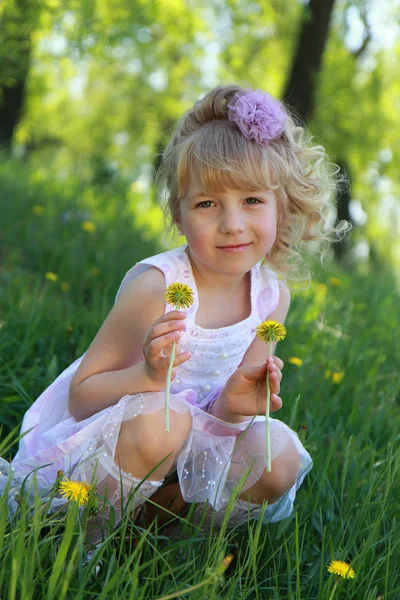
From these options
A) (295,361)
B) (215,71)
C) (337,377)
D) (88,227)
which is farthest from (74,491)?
(215,71)

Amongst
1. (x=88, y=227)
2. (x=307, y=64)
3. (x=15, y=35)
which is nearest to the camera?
(x=88, y=227)

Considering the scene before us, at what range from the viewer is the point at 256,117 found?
1715 mm

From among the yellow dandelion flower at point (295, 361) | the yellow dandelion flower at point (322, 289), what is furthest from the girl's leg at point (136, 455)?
the yellow dandelion flower at point (322, 289)

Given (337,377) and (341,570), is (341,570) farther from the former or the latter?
(337,377)

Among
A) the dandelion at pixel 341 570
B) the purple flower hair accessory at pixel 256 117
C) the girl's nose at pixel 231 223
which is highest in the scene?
the purple flower hair accessory at pixel 256 117

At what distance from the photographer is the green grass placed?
1176mm

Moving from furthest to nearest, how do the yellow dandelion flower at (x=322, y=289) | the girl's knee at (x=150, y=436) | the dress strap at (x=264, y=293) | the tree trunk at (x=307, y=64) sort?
the tree trunk at (x=307, y=64)
the yellow dandelion flower at (x=322, y=289)
the dress strap at (x=264, y=293)
the girl's knee at (x=150, y=436)

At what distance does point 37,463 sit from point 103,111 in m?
13.0

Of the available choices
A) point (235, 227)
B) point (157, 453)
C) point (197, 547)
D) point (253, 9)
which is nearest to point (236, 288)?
point (235, 227)

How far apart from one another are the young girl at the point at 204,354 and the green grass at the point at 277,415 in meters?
0.11

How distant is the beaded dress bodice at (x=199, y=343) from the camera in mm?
1754

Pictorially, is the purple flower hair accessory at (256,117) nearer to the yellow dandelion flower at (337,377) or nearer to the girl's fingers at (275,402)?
the girl's fingers at (275,402)

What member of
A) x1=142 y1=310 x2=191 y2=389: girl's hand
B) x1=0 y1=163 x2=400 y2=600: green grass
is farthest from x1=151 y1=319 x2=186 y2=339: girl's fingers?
x1=0 y1=163 x2=400 y2=600: green grass

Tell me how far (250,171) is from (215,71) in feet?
26.1
